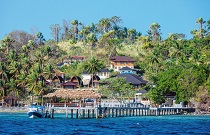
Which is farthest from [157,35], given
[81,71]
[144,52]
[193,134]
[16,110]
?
[193,134]

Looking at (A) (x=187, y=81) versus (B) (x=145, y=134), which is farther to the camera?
(A) (x=187, y=81)

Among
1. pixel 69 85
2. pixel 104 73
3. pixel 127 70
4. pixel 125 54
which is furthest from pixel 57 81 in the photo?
pixel 125 54

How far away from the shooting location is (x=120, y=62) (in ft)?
541

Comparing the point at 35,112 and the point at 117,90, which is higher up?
the point at 117,90

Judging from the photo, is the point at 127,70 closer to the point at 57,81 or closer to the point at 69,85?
the point at 69,85

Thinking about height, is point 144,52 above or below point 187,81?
above

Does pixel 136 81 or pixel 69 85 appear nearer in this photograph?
pixel 136 81

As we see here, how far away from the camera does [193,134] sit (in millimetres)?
64938

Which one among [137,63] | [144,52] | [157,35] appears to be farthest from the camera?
[157,35]

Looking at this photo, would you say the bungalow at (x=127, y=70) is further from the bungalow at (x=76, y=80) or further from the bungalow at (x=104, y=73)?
the bungalow at (x=76, y=80)

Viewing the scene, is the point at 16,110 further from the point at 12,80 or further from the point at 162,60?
the point at 162,60

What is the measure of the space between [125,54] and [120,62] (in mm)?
19602

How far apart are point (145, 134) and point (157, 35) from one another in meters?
133

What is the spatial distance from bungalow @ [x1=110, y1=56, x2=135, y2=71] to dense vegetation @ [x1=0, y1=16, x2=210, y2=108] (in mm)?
2477
